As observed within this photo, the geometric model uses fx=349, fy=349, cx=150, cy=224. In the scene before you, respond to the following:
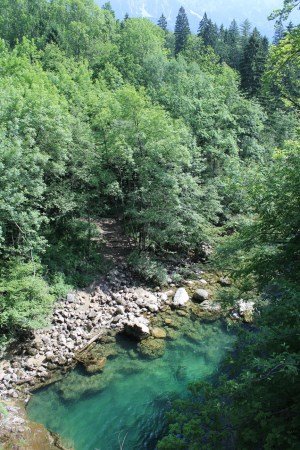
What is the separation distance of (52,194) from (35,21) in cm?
4328

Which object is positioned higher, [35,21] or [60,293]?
[35,21]

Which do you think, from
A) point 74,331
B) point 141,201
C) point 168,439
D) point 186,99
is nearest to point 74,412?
point 74,331

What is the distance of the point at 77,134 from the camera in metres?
18.4

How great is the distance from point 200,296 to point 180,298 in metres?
1.02

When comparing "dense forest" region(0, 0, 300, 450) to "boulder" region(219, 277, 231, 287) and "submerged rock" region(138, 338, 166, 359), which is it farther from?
"submerged rock" region(138, 338, 166, 359)

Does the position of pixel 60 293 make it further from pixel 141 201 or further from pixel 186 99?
pixel 186 99

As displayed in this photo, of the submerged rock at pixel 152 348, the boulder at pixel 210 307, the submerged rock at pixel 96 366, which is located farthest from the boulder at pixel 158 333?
the boulder at pixel 210 307

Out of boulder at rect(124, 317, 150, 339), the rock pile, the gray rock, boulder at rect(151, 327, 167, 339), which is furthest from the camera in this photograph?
the gray rock

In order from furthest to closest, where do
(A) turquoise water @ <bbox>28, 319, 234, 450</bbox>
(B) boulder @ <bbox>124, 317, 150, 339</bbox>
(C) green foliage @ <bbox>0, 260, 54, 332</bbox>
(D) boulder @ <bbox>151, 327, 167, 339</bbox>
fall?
(D) boulder @ <bbox>151, 327, 167, 339</bbox> < (B) boulder @ <bbox>124, 317, 150, 339</bbox> < (C) green foliage @ <bbox>0, 260, 54, 332</bbox> < (A) turquoise water @ <bbox>28, 319, 234, 450</bbox>

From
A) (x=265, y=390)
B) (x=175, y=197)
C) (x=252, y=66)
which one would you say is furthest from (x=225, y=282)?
(x=252, y=66)

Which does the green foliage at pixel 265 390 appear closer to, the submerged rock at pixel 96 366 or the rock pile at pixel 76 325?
the submerged rock at pixel 96 366

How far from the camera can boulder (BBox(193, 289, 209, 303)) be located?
17.7 m

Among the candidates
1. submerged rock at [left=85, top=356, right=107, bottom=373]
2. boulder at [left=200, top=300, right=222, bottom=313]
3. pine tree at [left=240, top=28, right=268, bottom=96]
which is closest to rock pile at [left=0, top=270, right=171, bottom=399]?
submerged rock at [left=85, top=356, right=107, bottom=373]

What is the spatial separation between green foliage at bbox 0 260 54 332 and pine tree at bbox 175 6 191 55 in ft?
181
